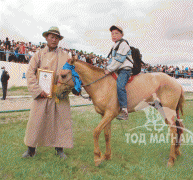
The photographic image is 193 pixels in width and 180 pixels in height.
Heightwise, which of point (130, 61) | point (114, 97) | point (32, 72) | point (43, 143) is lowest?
point (43, 143)

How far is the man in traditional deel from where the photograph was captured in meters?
3.56

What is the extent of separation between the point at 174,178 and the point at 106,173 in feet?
3.94

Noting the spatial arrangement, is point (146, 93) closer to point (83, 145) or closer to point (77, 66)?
point (77, 66)

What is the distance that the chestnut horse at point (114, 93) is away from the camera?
344 centimetres

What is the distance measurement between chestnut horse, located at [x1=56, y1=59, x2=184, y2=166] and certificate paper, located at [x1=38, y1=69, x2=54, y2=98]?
0.85 ft

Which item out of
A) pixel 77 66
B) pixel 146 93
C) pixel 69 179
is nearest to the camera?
pixel 69 179

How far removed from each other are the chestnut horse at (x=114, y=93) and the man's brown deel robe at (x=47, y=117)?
45 cm

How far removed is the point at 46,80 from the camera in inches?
139

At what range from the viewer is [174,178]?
121 inches

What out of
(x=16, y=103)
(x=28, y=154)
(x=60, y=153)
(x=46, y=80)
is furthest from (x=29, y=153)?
(x=16, y=103)

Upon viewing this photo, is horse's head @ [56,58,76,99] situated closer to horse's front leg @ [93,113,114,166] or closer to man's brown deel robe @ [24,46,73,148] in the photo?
man's brown deel robe @ [24,46,73,148]

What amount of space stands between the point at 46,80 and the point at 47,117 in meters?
0.78

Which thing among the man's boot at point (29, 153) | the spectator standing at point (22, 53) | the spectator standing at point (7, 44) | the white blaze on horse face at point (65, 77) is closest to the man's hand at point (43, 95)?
the white blaze on horse face at point (65, 77)

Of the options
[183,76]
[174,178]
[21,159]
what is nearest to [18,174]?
[21,159]
